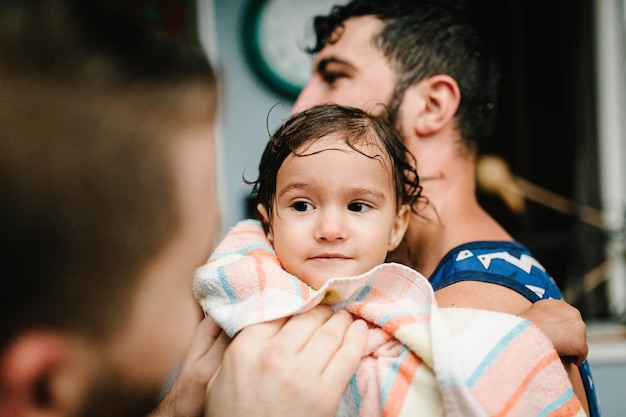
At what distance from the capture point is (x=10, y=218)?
0.97 feet

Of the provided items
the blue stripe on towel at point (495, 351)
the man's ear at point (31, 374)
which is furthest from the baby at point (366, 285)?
the man's ear at point (31, 374)

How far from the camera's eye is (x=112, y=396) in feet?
1.17

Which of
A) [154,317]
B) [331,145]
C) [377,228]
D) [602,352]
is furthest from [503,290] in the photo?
[602,352]

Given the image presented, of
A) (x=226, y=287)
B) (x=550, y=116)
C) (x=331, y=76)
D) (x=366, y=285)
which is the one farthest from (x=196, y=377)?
(x=550, y=116)

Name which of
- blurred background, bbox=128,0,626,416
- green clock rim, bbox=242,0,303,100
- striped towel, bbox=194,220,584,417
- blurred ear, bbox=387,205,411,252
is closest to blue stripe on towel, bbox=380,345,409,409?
striped towel, bbox=194,220,584,417

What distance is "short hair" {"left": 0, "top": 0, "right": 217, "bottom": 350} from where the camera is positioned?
1.00 feet

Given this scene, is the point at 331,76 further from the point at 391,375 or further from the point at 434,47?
the point at 391,375

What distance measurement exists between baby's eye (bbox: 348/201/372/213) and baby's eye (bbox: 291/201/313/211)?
0.19 feet

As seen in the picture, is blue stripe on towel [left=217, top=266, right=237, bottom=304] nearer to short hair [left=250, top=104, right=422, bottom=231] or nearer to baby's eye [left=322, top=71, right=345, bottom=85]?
short hair [left=250, top=104, right=422, bottom=231]

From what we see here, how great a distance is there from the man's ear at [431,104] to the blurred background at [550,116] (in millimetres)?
1340

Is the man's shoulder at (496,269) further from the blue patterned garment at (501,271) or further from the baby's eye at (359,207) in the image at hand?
the baby's eye at (359,207)

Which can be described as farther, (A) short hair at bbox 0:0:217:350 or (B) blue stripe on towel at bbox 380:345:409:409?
(B) blue stripe on towel at bbox 380:345:409:409

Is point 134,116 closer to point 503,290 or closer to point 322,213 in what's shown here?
point 322,213

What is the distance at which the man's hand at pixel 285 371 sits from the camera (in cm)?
62
